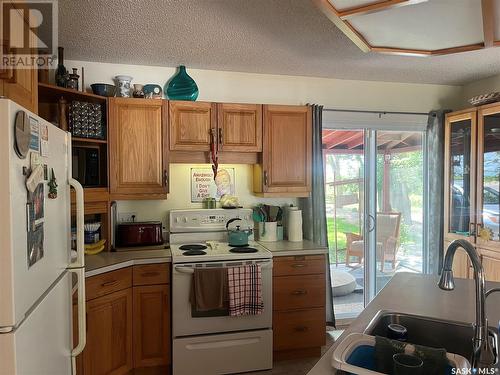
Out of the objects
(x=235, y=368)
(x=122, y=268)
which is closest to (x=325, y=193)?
(x=235, y=368)

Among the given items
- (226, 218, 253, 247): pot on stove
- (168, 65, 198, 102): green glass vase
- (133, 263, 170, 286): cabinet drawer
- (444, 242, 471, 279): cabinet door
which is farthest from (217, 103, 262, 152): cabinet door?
(444, 242, 471, 279): cabinet door

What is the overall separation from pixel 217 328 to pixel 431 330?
5.41 ft

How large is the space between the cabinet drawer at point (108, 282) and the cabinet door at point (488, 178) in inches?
121

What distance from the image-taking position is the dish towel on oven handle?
2691 mm

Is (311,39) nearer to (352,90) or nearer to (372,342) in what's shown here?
(352,90)

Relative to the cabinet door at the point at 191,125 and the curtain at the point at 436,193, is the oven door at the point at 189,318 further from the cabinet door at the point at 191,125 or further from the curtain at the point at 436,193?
the curtain at the point at 436,193

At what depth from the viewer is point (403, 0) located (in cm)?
140

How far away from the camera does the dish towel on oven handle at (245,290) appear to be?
8.83 ft

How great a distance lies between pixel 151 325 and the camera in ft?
8.81

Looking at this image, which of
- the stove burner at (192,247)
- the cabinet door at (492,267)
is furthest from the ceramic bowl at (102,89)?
the cabinet door at (492,267)

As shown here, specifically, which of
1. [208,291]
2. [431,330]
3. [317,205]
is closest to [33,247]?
[431,330]

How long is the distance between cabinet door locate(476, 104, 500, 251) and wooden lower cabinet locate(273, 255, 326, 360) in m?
1.53

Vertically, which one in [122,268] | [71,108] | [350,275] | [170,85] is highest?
[170,85]

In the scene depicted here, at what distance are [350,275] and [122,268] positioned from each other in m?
2.41
